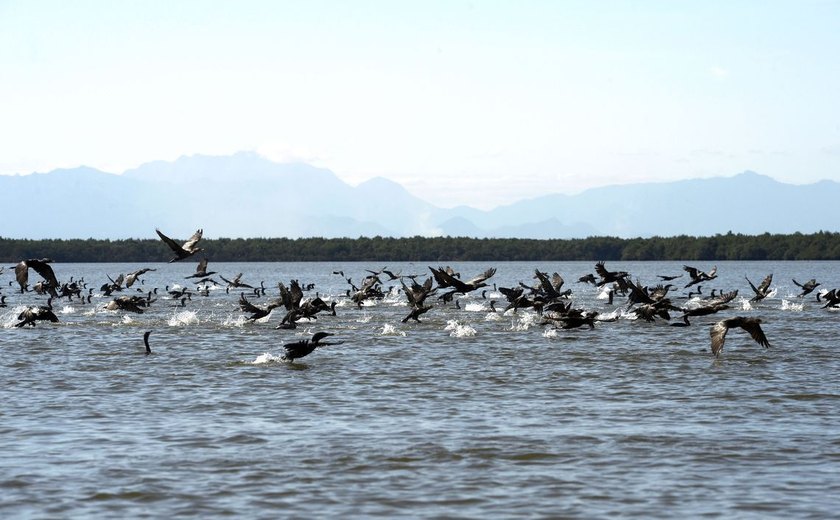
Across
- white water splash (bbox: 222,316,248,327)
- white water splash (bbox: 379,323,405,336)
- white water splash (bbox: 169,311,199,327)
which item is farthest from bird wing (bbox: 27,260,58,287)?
white water splash (bbox: 169,311,199,327)

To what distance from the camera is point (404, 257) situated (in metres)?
136

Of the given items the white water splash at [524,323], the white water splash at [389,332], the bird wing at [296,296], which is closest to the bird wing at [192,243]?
the bird wing at [296,296]

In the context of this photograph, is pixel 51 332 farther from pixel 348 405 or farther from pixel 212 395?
pixel 348 405

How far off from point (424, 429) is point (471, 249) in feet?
418

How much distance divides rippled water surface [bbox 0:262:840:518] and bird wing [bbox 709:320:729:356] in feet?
1.62

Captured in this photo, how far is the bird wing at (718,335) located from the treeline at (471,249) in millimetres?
108761

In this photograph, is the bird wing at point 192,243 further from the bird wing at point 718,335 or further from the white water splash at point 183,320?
the bird wing at point 718,335

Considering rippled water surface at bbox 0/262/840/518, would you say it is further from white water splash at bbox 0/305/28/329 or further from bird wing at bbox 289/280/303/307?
white water splash at bbox 0/305/28/329

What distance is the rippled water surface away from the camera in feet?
39.2

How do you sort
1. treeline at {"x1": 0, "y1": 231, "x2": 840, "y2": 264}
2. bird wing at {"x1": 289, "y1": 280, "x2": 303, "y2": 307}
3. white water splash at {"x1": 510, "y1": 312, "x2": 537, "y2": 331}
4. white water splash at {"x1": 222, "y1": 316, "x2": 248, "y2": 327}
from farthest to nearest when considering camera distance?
treeline at {"x1": 0, "y1": 231, "x2": 840, "y2": 264}
white water splash at {"x1": 222, "y1": 316, "x2": 248, "y2": 327}
white water splash at {"x1": 510, "y1": 312, "x2": 537, "y2": 331}
bird wing at {"x1": 289, "y1": 280, "x2": 303, "y2": 307}

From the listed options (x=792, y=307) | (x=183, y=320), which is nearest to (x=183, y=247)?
(x=183, y=320)

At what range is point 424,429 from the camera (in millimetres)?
15781

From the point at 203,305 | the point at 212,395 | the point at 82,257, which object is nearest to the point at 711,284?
the point at 203,305

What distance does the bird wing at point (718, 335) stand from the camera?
22.0 metres
